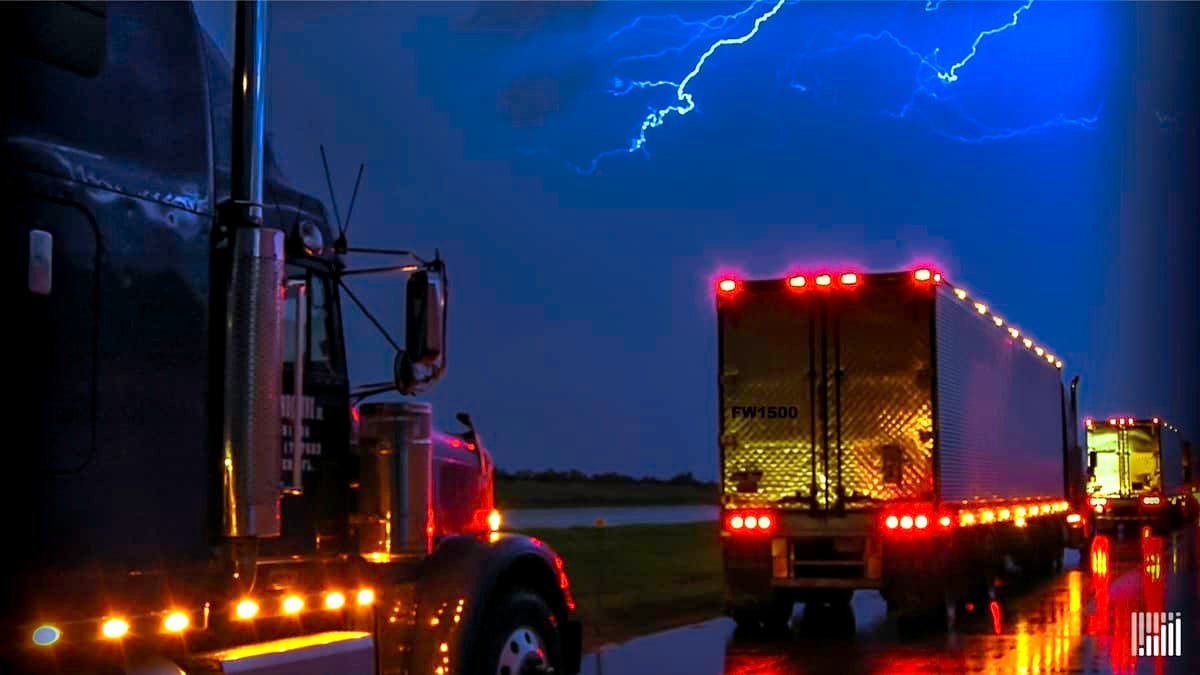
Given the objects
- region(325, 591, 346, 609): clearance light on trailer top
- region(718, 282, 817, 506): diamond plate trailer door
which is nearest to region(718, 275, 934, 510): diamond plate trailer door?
region(718, 282, 817, 506): diamond plate trailer door

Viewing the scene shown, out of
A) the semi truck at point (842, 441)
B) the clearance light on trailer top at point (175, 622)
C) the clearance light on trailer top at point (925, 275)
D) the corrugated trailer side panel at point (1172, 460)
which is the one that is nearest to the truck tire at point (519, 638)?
the clearance light on trailer top at point (175, 622)

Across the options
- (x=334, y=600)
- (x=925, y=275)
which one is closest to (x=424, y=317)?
(x=334, y=600)

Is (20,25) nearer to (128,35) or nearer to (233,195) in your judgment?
(128,35)

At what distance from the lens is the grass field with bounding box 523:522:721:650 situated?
1817 cm

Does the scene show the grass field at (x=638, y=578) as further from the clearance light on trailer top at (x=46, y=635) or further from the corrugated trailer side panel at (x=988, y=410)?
the clearance light on trailer top at (x=46, y=635)

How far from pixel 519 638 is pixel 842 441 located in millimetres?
9468

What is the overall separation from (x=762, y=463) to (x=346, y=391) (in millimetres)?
10587

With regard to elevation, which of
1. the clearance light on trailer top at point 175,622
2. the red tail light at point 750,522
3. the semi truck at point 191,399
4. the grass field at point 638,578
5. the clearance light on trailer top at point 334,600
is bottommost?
the grass field at point 638,578

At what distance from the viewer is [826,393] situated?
16.6m

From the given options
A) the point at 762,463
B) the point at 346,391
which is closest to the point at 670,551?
the point at 762,463

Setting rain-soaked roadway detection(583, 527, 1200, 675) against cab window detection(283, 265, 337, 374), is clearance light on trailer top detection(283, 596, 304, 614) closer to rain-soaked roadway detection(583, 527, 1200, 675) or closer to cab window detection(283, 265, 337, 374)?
cab window detection(283, 265, 337, 374)

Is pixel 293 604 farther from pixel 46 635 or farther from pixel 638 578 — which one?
pixel 638 578

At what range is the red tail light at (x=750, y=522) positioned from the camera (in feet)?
54.9

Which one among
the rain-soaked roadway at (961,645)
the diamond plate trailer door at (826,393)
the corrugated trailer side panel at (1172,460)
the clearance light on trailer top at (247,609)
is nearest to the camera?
the clearance light on trailer top at (247,609)
